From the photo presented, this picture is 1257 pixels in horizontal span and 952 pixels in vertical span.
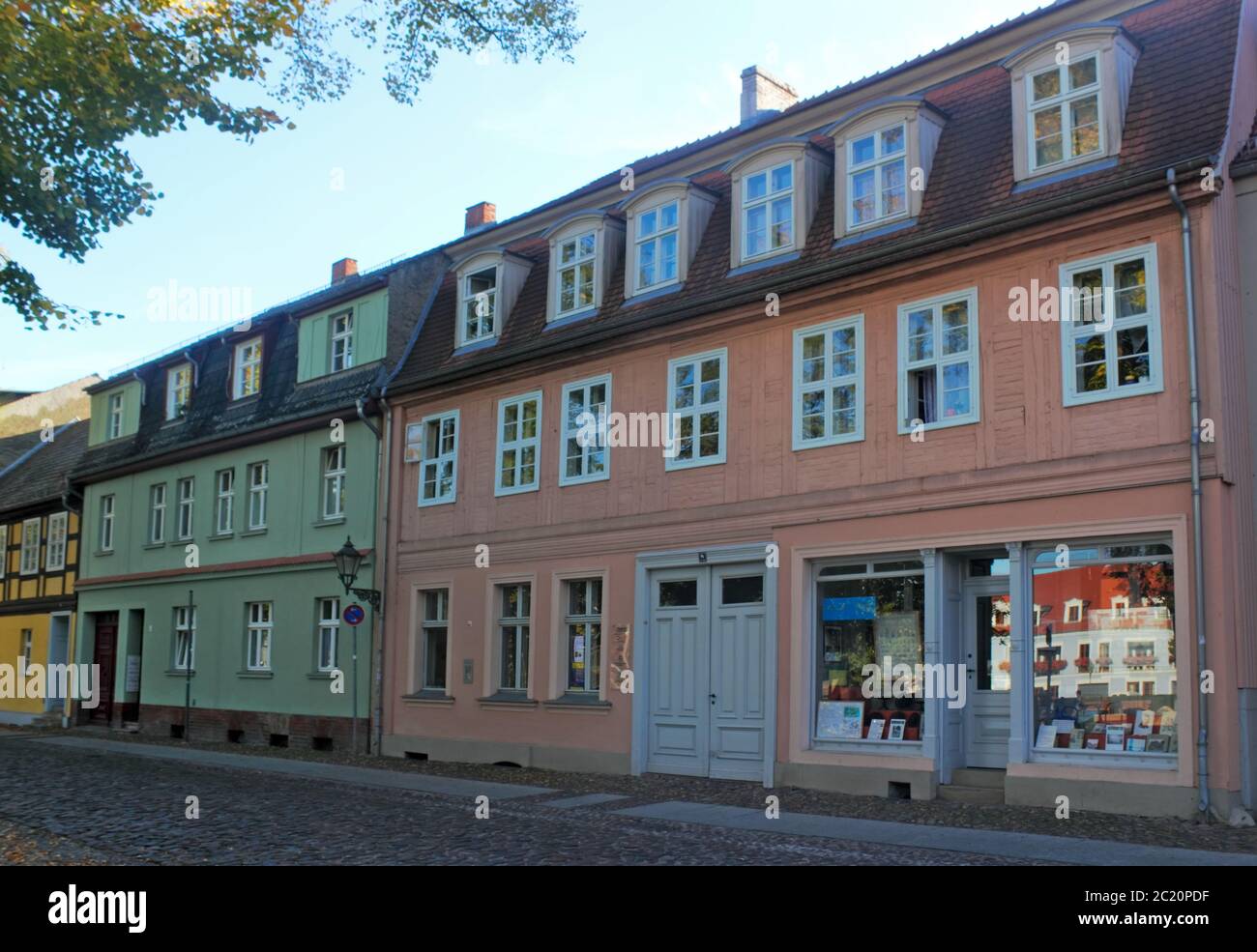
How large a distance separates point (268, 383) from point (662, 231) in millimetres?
11779

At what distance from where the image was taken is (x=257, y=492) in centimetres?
2719

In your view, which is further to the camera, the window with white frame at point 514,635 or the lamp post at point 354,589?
the lamp post at point 354,589

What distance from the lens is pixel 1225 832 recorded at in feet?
38.1

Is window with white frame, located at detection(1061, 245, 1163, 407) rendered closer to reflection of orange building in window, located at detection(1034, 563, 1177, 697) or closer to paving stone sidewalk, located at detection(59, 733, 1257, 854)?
reflection of orange building in window, located at detection(1034, 563, 1177, 697)

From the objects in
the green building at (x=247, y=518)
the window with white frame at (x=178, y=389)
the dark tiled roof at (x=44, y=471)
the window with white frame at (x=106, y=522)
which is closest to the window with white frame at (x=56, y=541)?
the dark tiled roof at (x=44, y=471)

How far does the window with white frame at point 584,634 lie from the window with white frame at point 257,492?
9.65 metres

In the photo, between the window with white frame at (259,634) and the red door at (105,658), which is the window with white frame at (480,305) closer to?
the window with white frame at (259,634)

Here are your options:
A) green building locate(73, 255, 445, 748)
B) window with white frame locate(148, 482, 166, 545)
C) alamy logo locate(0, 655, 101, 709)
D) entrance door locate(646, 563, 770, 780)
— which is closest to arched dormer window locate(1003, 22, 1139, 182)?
entrance door locate(646, 563, 770, 780)

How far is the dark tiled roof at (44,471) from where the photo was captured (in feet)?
117

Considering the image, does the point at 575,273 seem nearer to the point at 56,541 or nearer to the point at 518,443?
the point at 518,443

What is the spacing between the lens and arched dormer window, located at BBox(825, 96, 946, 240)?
622 inches

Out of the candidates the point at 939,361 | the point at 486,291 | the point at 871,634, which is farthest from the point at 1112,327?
the point at 486,291

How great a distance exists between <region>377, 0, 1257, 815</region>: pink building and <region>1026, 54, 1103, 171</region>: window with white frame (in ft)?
0.11
